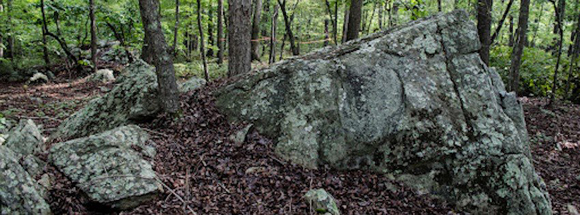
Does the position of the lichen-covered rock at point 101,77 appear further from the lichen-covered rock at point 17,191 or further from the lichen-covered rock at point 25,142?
the lichen-covered rock at point 17,191

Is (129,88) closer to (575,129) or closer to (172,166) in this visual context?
(172,166)

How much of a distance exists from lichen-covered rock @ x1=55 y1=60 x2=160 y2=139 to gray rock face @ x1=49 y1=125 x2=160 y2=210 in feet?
4.70

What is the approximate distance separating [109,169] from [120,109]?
2.70 m

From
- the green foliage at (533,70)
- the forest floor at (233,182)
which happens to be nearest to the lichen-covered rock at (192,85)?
the forest floor at (233,182)

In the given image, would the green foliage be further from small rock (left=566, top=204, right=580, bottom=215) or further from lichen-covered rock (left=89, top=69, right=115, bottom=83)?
lichen-covered rock (left=89, top=69, right=115, bottom=83)

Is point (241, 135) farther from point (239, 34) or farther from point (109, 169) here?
point (239, 34)

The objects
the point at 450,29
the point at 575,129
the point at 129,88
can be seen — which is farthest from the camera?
the point at 575,129

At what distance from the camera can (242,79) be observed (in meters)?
6.05

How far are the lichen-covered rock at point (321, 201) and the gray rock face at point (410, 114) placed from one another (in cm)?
76

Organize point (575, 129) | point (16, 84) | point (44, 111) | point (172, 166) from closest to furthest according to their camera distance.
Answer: point (172, 166) → point (575, 129) → point (44, 111) → point (16, 84)

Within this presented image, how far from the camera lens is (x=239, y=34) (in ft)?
25.3

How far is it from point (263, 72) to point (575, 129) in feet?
32.3

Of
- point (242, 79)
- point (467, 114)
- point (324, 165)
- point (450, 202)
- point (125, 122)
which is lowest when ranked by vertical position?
point (450, 202)

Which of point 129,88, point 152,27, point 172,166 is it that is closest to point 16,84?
point 129,88
